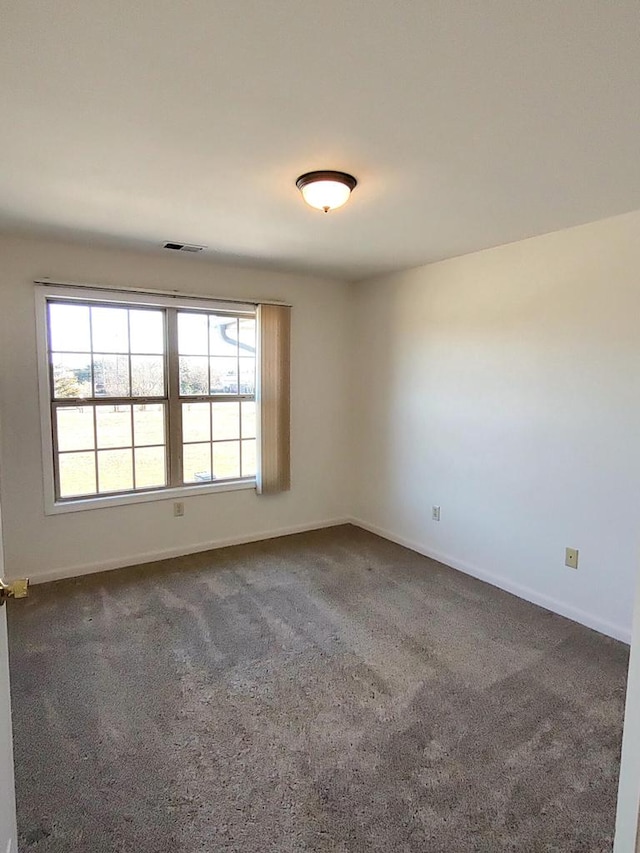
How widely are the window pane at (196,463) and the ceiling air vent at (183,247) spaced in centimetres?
152

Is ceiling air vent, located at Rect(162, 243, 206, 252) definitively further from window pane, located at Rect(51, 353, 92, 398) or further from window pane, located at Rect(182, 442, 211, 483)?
window pane, located at Rect(182, 442, 211, 483)

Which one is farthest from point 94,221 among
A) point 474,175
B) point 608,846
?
point 608,846

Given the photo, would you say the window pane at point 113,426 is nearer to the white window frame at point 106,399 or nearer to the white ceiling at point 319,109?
the white window frame at point 106,399

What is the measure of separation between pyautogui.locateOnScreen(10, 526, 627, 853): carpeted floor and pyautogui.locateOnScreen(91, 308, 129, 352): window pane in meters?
1.72

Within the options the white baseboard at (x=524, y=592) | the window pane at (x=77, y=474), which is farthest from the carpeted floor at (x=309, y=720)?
the window pane at (x=77, y=474)

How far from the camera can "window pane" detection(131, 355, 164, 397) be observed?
3734 millimetres

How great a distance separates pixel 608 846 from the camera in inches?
59.7

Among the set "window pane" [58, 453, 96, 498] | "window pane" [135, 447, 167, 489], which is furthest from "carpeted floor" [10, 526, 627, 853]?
"window pane" [135, 447, 167, 489]

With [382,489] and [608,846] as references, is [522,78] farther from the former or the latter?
[382,489]

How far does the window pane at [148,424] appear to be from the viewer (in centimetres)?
377

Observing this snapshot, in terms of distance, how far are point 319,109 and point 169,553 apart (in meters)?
3.34

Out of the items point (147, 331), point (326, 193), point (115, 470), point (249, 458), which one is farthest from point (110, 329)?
point (326, 193)

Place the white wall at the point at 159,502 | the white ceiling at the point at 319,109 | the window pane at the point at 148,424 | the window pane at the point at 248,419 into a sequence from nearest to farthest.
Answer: the white ceiling at the point at 319,109 → the white wall at the point at 159,502 → the window pane at the point at 148,424 → the window pane at the point at 248,419

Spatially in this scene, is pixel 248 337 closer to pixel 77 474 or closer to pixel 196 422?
pixel 196 422
